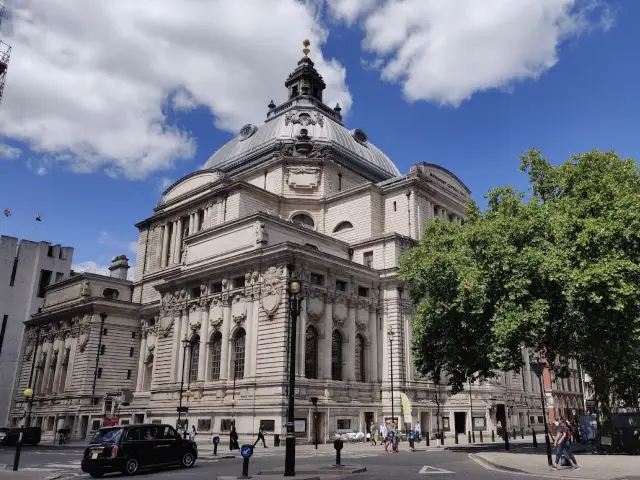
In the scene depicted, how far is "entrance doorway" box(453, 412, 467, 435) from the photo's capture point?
167ft

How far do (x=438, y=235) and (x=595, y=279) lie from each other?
12745 millimetres

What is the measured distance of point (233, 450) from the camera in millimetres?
33812

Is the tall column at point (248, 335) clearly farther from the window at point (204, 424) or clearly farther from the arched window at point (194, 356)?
the arched window at point (194, 356)

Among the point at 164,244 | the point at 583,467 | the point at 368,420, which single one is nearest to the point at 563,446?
the point at 583,467

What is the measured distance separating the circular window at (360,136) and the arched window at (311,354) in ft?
127

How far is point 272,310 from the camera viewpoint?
4138 cm

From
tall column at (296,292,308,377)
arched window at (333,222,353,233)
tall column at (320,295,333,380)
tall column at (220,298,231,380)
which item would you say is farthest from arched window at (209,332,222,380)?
arched window at (333,222,353,233)

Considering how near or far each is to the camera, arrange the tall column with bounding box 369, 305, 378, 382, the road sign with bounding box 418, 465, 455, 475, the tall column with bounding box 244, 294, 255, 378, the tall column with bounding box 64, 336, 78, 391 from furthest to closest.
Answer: the tall column with bounding box 64, 336, 78, 391 < the tall column with bounding box 369, 305, 378, 382 < the tall column with bounding box 244, 294, 255, 378 < the road sign with bounding box 418, 465, 455, 475

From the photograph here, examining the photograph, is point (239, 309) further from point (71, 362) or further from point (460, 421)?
point (71, 362)

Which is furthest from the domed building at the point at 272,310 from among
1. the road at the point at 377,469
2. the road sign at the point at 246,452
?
the road sign at the point at 246,452

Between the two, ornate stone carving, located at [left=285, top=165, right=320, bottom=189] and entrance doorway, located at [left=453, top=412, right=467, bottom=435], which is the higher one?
ornate stone carving, located at [left=285, top=165, right=320, bottom=189]

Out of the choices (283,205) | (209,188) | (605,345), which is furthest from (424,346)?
(209,188)

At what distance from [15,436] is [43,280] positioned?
37.4 metres

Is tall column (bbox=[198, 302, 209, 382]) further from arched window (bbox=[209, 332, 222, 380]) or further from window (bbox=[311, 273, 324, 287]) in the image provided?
window (bbox=[311, 273, 324, 287])
